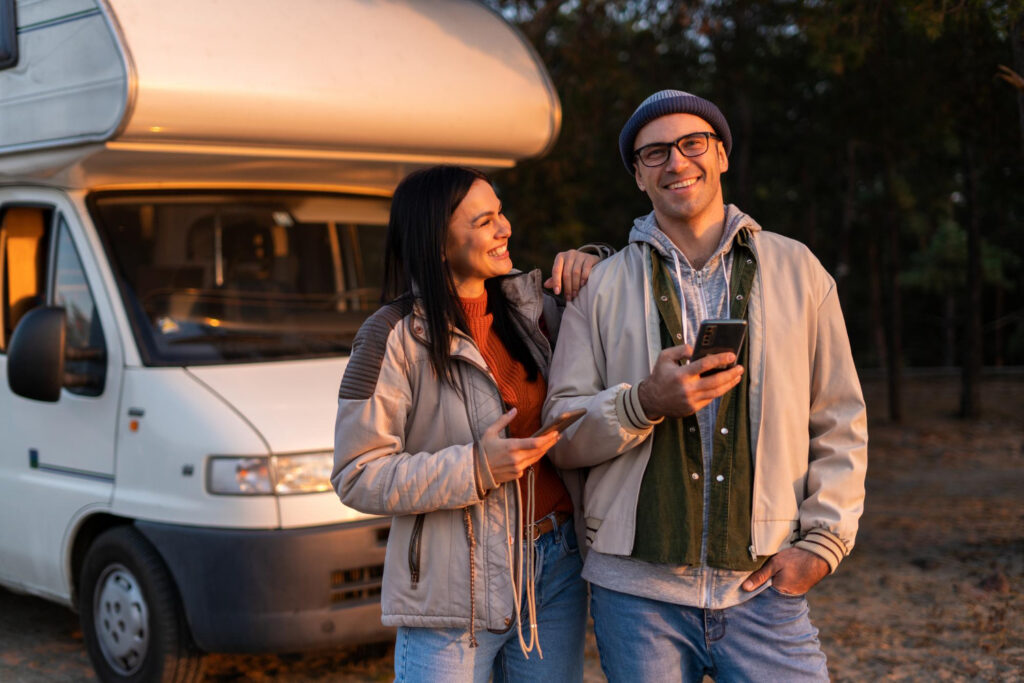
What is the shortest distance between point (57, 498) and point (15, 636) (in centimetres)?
140

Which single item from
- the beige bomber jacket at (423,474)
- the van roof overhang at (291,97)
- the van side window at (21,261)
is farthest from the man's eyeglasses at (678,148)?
the van side window at (21,261)

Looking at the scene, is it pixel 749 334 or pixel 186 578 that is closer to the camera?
pixel 749 334

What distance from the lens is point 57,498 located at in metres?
4.89

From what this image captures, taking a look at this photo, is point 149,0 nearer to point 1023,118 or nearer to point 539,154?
point 539,154

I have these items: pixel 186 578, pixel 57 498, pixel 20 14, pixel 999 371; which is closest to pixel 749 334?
pixel 186 578

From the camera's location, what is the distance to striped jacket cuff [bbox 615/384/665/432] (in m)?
2.38

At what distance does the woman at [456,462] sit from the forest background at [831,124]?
3217 millimetres

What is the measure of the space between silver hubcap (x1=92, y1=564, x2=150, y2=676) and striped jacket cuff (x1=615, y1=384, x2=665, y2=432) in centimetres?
286

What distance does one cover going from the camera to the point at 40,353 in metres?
4.59

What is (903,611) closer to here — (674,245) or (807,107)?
(674,245)

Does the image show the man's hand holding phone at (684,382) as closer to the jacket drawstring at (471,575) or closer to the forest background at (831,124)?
the jacket drawstring at (471,575)

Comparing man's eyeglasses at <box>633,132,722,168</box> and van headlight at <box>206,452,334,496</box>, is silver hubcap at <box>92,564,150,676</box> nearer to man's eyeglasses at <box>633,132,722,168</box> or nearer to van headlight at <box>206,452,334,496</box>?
van headlight at <box>206,452,334,496</box>

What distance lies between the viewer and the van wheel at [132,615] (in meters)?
4.45

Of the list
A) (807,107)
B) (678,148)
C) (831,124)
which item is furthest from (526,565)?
(807,107)
